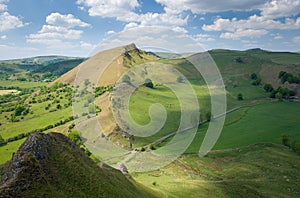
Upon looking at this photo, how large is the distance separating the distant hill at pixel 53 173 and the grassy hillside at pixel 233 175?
53.2 ft

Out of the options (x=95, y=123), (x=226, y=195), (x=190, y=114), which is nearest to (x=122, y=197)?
(x=226, y=195)

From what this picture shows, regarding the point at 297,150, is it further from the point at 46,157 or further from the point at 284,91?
the point at 284,91

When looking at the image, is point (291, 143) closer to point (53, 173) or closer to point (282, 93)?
point (53, 173)

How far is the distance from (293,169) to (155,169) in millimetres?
32170

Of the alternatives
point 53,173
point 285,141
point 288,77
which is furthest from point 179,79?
point 53,173

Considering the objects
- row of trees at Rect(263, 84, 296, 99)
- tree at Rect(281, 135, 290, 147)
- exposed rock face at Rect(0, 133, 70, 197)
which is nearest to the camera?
exposed rock face at Rect(0, 133, 70, 197)

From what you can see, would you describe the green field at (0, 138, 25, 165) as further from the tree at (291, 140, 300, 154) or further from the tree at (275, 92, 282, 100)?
the tree at (275, 92, 282, 100)

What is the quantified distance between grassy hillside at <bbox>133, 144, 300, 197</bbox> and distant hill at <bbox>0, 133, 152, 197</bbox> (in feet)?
53.2

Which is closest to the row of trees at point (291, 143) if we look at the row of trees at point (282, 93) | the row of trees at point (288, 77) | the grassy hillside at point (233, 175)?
the grassy hillside at point (233, 175)

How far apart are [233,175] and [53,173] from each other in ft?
140

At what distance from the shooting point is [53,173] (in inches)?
991

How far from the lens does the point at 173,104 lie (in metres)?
132

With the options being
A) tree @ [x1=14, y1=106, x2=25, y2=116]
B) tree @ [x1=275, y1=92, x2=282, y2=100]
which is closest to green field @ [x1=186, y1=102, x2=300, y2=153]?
tree @ [x1=275, y1=92, x2=282, y2=100]

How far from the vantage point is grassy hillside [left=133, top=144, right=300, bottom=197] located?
149 feet
